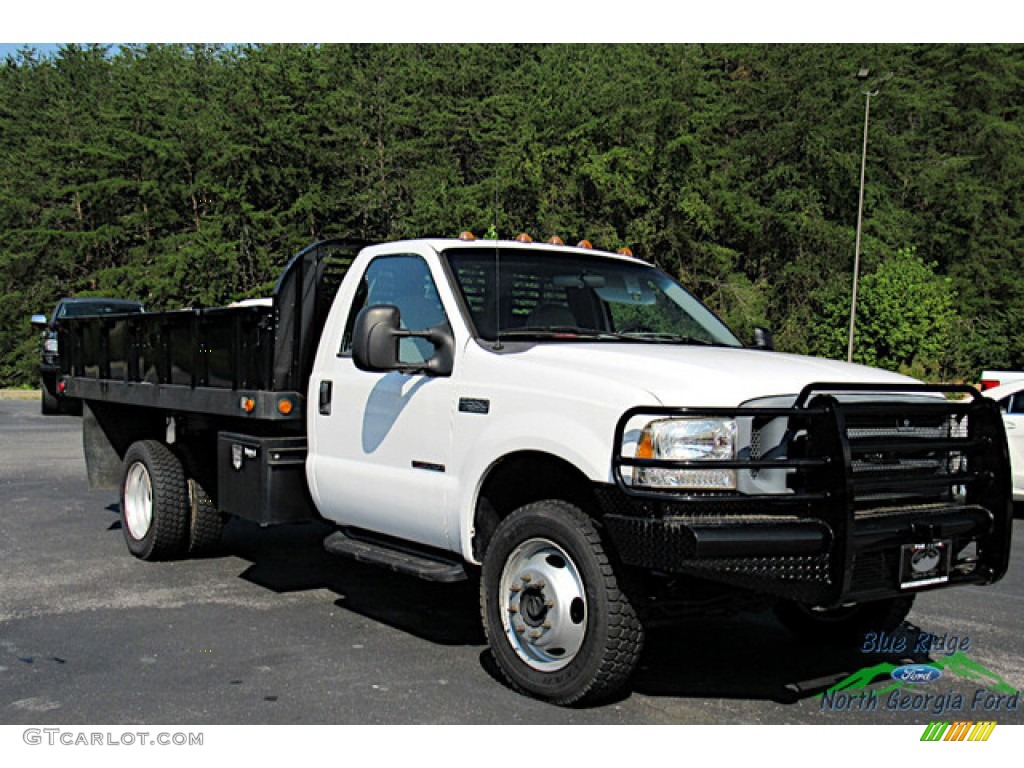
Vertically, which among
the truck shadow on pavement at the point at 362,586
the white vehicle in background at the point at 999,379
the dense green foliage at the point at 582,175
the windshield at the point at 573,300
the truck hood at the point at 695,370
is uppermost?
the dense green foliage at the point at 582,175

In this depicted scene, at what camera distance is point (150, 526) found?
7.95 m

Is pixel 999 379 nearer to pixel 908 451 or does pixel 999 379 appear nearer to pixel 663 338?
pixel 663 338

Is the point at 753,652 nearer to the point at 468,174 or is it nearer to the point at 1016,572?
the point at 1016,572

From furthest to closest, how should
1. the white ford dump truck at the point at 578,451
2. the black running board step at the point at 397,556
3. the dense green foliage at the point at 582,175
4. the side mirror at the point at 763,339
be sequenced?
1. the dense green foliage at the point at 582,175
2. the side mirror at the point at 763,339
3. the black running board step at the point at 397,556
4. the white ford dump truck at the point at 578,451

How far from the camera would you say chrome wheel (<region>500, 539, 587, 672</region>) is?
479 cm

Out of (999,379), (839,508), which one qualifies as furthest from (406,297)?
(999,379)

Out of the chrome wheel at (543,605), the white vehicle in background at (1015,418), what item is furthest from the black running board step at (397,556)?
the white vehicle in background at (1015,418)

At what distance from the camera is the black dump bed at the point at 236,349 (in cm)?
664

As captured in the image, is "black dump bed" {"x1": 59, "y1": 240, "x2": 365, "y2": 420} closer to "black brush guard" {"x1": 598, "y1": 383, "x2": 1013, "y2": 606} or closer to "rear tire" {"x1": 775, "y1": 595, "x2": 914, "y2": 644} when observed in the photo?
"black brush guard" {"x1": 598, "y1": 383, "x2": 1013, "y2": 606}

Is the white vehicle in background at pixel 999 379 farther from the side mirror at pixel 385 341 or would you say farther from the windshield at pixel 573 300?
the side mirror at pixel 385 341

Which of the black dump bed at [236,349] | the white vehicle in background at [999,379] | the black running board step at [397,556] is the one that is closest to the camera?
the black running board step at [397,556]

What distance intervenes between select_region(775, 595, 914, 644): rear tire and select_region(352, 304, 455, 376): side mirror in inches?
85.6

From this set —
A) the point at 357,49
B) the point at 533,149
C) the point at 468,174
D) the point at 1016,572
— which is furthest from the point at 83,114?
the point at 1016,572

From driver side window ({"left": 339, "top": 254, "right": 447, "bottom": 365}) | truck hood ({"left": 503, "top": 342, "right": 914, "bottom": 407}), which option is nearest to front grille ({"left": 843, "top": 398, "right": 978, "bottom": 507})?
truck hood ({"left": 503, "top": 342, "right": 914, "bottom": 407})
